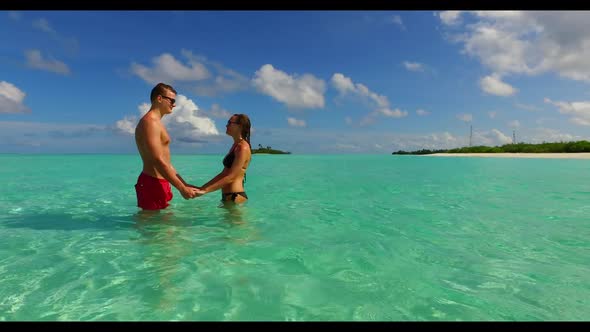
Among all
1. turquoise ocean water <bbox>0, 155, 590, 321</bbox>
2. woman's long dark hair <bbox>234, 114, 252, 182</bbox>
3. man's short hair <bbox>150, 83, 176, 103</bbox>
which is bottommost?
turquoise ocean water <bbox>0, 155, 590, 321</bbox>

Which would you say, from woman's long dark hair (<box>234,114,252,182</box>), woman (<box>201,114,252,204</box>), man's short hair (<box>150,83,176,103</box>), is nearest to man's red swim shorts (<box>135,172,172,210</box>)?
woman (<box>201,114,252,204</box>)

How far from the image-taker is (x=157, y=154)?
5555mm

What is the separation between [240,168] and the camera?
6.69m

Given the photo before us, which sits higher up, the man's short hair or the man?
the man's short hair

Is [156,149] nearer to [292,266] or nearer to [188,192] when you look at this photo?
[188,192]

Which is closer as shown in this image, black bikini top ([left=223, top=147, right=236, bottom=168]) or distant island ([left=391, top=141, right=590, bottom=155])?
black bikini top ([left=223, top=147, right=236, bottom=168])

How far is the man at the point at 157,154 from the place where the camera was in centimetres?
556

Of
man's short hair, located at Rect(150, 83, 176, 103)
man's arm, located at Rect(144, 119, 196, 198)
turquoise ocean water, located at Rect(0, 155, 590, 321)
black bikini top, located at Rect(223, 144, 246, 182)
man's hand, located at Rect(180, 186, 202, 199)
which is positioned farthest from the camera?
black bikini top, located at Rect(223, 144, 246, 182)

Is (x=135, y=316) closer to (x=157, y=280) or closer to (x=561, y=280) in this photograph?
(x=157, y=280)

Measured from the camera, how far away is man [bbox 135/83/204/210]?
5.56 m

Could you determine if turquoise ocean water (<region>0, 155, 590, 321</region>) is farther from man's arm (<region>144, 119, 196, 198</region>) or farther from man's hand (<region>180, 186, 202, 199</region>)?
man's arm (<region>144, 119, 196, 198</region>)

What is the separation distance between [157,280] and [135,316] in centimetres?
81

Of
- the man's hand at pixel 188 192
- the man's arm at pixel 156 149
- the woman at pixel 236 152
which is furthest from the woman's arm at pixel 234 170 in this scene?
the man's arm at pixel 156 149

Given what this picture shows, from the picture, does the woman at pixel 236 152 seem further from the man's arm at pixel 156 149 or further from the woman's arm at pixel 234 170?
the man's arm at pixel 156 149
